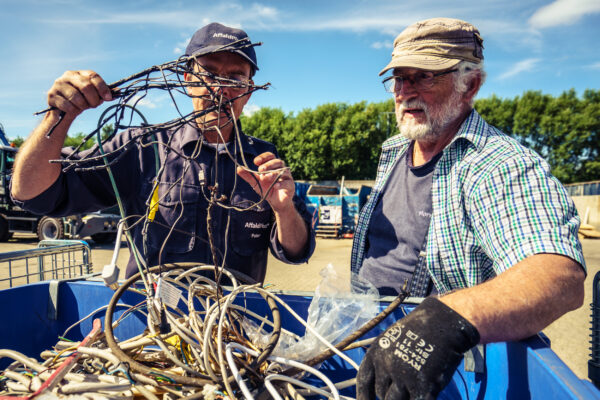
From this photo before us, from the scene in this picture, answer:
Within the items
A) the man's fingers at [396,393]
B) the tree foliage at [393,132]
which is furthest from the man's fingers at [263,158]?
the tree foliage at [393,132]

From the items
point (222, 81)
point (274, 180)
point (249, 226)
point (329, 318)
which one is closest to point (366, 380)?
point (329, 318)

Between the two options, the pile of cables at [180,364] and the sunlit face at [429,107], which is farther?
the sunlit face at [429,107]

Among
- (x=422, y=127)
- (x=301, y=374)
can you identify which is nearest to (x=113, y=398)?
(x=301, y=374)

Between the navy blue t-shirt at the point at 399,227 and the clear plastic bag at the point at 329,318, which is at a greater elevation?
the navy blue t-shirt at the point at 399,227

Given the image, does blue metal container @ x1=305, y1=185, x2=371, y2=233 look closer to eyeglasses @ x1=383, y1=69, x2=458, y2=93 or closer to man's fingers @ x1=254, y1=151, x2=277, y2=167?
eyeglasses @ x1=383, y1=69, x2=458, y2=93

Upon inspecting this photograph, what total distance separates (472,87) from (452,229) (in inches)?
33.5

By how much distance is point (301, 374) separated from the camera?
3.96ft

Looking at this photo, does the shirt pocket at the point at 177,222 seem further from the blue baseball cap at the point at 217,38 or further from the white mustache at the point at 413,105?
the white mustache at the point at 413,105

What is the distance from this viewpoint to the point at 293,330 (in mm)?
A: 1499

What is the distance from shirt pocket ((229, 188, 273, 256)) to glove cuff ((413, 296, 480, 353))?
1244 mm

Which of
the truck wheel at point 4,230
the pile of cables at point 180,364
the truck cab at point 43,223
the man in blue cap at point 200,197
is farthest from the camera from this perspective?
the truck wheel at point 4,230

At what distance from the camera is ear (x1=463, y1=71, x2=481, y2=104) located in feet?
6.15

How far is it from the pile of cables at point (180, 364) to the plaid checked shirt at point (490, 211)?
434 millimetres

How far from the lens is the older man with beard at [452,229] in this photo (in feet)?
2.93
